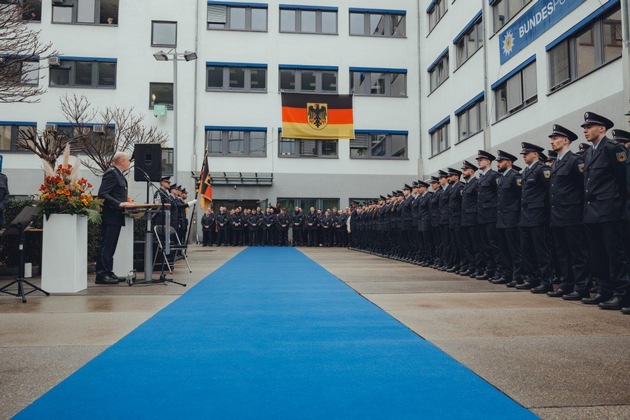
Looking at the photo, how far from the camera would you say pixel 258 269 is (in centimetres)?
1178

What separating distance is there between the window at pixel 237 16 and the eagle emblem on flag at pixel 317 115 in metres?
8.20

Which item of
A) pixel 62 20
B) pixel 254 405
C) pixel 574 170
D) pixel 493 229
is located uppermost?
pixel 62 20

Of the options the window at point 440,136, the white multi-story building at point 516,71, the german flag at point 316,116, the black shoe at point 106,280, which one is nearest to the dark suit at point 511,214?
the white multi-story building at point 516,71

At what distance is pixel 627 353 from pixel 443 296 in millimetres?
3413

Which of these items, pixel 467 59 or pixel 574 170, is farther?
pixel 467 59

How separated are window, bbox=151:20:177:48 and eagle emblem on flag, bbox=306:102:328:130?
32.9 feet

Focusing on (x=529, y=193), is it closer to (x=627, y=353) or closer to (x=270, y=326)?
(x=627, y=353)

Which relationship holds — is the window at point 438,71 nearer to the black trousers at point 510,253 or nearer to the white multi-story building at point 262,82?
the white multi-story building at point 262,82

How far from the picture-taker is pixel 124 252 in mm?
9523

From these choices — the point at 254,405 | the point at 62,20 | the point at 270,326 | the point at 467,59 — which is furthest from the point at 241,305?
the point at 62,20

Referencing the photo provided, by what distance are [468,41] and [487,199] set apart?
1508 centimetres

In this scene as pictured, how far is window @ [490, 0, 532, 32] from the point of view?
17734 millimetres

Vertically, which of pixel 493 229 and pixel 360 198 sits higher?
pixel 360 198

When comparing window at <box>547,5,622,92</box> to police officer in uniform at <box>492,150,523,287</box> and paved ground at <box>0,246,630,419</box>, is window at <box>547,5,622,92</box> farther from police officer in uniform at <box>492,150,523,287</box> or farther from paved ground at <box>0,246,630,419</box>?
paved ground at <box>0,246,630,419</box>
